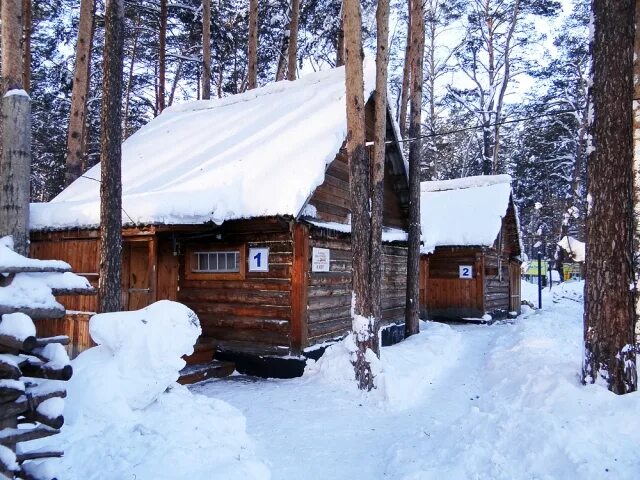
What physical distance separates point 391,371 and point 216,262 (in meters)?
3.90

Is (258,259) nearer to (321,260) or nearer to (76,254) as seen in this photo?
(321,260)

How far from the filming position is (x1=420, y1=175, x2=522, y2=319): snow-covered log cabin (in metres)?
17.9

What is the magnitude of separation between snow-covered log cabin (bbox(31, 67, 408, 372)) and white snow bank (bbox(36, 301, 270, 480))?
3.02m

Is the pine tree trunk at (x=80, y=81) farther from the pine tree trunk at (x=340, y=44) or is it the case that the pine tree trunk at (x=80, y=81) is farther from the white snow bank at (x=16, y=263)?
the white snow bank at (x=16, y=263)

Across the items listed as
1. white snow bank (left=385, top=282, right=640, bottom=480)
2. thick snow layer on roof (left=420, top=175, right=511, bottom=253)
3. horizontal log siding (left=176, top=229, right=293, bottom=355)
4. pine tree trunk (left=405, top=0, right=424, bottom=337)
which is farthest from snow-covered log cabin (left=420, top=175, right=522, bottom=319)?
white snow bank (left=385, top=282, right=640, bottom=480)

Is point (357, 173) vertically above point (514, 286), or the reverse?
point (357, 173)

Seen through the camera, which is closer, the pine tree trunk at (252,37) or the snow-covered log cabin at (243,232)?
the snow-covered log cabin at (243,232)

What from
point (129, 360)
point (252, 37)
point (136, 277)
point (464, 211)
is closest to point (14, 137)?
point (136, 277)

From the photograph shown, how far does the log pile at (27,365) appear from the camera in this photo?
9.97 ft

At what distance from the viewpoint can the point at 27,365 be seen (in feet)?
11.0

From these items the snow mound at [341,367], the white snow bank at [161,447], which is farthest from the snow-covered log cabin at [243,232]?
the white snow bank at [161,447]

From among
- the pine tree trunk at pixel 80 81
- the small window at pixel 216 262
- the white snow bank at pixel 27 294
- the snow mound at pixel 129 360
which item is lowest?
the snow mound at pixel 129 360

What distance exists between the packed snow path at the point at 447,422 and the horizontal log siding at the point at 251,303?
788mm

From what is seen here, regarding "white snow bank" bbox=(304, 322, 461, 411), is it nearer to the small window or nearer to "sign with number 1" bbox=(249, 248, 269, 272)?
"sign with number 1" bbox=(249, 248, 269, 272)
